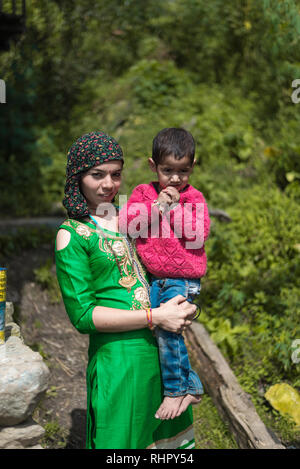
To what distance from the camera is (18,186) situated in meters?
7.67

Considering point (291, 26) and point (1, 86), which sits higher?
point (1, 86)

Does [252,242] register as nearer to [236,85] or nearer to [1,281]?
[1,281]

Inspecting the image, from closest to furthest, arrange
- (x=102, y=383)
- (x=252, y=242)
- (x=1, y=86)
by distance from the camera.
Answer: (x=102, y=383), (x=252, y=242), (x=1, y=86)

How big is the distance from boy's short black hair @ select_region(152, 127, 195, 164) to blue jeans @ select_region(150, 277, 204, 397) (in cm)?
60

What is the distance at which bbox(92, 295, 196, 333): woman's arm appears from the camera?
2161 mm

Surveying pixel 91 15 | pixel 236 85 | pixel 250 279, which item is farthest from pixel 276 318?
pixel 91 15

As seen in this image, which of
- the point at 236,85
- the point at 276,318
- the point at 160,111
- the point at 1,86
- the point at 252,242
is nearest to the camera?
the point at 276,318

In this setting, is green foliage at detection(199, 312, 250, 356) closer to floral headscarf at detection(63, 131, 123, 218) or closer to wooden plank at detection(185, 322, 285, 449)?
wooden plank at detection(185, 322, 285, 449)

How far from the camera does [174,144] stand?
7.52 feet

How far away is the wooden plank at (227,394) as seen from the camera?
3732 millimetres

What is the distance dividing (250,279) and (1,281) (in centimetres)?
342

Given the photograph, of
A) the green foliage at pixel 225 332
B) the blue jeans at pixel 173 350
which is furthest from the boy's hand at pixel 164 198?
the green foliage at pixel 225 332
